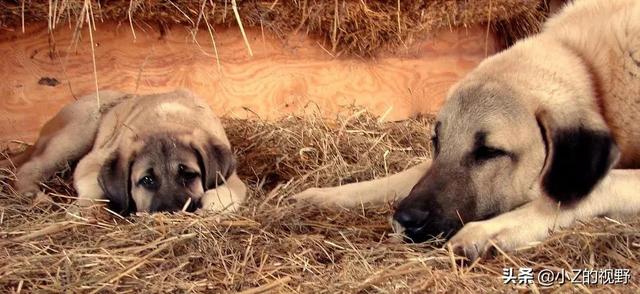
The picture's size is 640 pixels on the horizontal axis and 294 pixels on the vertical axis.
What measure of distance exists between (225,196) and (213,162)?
0.28 m

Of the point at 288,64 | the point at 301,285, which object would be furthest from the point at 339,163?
the point at 301,285

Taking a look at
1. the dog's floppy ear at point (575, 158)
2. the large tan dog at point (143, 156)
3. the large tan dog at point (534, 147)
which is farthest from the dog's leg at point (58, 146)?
the dog's floppy ear at point (575, 158)

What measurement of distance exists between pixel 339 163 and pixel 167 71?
1.73 meters

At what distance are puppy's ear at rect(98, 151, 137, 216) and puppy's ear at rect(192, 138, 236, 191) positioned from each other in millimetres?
408

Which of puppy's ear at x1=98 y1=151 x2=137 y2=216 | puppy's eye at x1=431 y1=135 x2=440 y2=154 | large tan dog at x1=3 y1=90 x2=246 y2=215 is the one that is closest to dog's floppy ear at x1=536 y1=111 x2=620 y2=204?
puppy's eye at x1=431 y1=135 x2=440 y2=154

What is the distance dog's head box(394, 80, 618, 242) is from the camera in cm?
315

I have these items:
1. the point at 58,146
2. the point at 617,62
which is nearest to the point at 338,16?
the point at 58,146

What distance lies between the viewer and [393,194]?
13.5ft

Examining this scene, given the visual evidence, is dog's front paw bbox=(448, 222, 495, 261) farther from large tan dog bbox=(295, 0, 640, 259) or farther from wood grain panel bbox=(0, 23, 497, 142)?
wood grain panel bbox=(0, 23, 497, 142)

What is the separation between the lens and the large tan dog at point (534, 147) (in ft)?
10.3

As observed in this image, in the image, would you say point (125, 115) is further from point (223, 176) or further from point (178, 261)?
point (178, 261)

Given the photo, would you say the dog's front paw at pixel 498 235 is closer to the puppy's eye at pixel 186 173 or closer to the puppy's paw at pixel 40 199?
the puppy's eye at pixel 186 173

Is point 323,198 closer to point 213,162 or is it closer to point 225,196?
point 225,196

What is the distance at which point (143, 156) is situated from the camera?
169 inches
